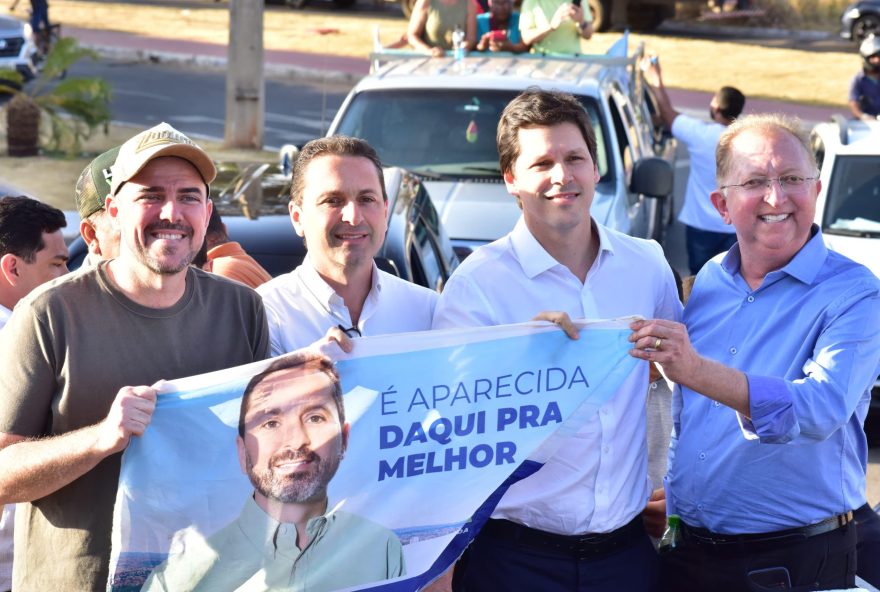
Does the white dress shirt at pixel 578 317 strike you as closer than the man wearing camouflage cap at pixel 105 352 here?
No

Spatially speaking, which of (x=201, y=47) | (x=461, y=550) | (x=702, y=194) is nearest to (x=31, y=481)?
(x=461, y=550)

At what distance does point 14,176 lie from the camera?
1625 cm

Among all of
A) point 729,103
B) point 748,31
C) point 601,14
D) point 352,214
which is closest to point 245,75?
point 729,103

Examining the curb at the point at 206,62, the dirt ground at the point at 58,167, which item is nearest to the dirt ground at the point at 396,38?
the curb at the point at 206,62

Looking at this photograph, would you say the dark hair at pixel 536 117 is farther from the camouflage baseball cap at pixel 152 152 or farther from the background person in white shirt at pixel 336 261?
the camouflage baseball cap at pixel 152 152

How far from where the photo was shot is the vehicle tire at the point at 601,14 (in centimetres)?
3153

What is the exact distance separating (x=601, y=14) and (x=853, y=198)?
76.2 ft

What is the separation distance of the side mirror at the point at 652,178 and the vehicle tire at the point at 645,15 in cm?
2553

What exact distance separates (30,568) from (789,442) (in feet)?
6.74

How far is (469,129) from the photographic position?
919cm

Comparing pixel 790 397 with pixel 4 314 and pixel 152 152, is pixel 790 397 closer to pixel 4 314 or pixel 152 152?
pixel 152 152

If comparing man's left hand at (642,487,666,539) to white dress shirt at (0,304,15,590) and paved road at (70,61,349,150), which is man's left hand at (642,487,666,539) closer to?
white dress shirt at (0,304,15,590)

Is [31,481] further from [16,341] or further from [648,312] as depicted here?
[648,312]

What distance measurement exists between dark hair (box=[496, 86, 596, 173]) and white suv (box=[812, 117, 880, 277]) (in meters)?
5.45
